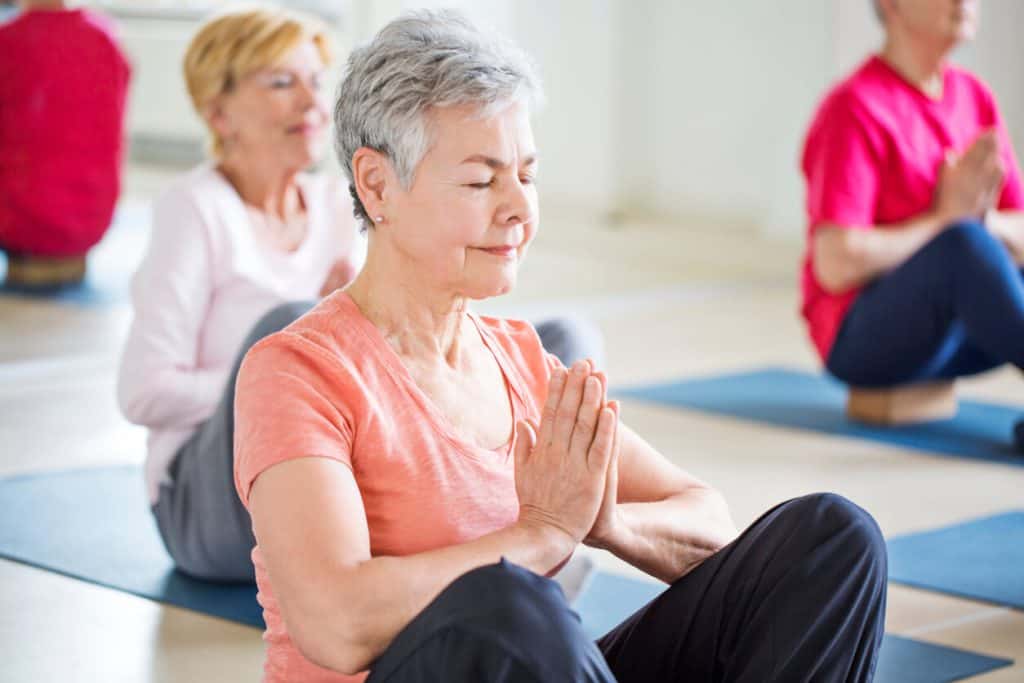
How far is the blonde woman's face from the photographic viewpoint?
2916 millimetres

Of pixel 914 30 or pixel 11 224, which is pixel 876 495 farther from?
pixel 11 224

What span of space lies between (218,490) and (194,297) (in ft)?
1.03

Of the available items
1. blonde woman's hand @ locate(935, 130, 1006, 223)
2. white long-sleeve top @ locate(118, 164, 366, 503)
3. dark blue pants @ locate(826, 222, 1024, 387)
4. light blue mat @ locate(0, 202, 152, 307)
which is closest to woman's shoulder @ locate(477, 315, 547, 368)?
white long-sleeve top @ locate(118, 164, 366, 503)

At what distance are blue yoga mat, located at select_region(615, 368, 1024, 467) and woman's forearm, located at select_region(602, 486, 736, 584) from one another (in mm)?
2056

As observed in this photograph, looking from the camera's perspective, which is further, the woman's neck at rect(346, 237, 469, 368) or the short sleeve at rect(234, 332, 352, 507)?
the woman's neck at rect(346, 237, 469, 368)

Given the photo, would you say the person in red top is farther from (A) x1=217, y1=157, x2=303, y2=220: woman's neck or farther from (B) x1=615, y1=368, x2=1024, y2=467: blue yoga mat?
(A) x1=217, y1=157, x2=303, y2=220: woman's neck

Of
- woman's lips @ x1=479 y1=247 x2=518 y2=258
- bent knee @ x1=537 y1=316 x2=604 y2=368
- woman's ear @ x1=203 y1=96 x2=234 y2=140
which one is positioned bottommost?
bent knee @ x1=537 y1=316 x2=604 y2=368

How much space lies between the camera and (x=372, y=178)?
5.66 ft

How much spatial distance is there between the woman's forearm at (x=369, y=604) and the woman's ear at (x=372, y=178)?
36 cm

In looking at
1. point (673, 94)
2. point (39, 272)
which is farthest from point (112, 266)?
point (673, 94)

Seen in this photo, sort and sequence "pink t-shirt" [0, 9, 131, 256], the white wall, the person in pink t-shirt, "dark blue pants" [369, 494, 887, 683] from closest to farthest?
"dark blue pants" [369, 494, 887, 683]
the person in pink t-shirt
"pink t-shirt" [0, 9, 131, 256]
the white wall

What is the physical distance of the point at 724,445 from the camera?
12.8 feet

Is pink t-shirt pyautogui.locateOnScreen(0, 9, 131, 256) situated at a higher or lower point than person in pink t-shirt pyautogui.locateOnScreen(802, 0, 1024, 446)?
lower

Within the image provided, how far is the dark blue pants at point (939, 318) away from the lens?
12.2 feet
